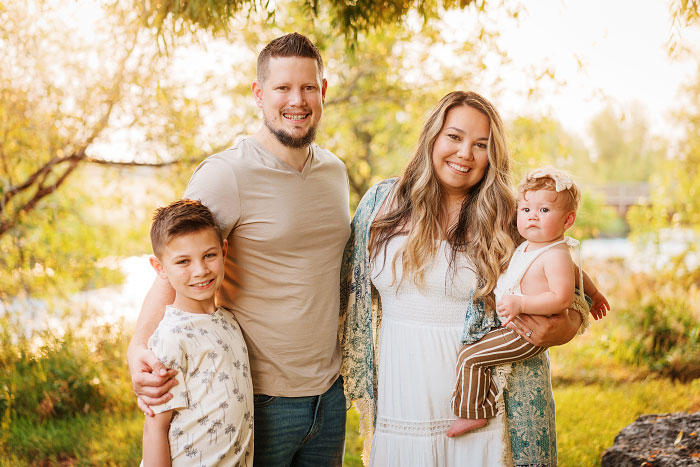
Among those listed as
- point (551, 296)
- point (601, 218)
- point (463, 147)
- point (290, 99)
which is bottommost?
point (551, 296)

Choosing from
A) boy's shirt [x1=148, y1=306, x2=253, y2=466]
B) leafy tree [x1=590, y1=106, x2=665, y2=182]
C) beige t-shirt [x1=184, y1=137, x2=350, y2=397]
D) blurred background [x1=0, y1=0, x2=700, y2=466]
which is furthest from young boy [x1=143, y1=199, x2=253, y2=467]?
leafy tree [x1=590, y1=106, x2=665, y2=182]

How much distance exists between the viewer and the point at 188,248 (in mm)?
2025

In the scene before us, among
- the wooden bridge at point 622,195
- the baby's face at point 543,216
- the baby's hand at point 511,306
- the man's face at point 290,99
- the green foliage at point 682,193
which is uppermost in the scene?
the wooden bridge at point 622,195

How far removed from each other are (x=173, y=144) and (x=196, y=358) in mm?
4278

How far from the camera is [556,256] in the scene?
7.21 ft

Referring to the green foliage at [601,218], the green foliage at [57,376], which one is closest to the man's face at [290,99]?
the green foliage at [57,376]

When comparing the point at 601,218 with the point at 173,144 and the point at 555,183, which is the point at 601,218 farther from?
the point at 555,183

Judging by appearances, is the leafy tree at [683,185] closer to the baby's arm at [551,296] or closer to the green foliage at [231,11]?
the green foliage at [231,11]

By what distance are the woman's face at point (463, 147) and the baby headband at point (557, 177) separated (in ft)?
0.98

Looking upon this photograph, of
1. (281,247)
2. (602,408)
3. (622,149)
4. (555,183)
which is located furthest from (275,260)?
(622,149)

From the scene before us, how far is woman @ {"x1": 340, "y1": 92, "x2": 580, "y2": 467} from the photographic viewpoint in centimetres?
238

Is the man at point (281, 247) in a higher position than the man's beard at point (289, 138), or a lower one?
lower

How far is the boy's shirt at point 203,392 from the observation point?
1.92m

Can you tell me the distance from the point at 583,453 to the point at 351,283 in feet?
7.88
